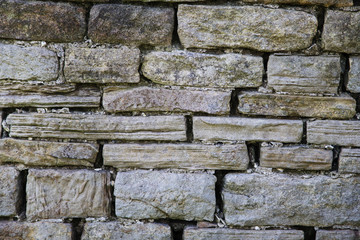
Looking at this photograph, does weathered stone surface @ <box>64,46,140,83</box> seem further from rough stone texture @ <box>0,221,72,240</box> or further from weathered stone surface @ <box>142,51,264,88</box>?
rough stone texture @ <box>0,221,72,240</box>

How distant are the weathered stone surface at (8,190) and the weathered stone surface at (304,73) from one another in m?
1.27

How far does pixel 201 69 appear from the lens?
1425mm

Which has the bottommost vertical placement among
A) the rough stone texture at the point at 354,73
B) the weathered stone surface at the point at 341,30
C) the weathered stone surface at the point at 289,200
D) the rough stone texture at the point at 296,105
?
the weathered stone surface at the point at 289,200

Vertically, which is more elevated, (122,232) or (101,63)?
(101,63)

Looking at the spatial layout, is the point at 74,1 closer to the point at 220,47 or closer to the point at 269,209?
the point at 220,47

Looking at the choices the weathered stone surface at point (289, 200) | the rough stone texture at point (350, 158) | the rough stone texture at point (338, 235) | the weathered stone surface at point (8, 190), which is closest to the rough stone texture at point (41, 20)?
the weathered stone surface at point (8, 190)

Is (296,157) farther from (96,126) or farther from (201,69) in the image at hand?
(96,126)

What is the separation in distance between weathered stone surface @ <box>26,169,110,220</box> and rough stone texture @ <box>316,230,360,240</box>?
1.03m

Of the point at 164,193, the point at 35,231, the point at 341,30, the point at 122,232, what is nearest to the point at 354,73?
the point at 341,30

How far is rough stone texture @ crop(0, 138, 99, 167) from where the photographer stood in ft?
4.73

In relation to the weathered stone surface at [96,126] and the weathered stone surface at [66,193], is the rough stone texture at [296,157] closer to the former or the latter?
the weathered stone surface at [96,126]

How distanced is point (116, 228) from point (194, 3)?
3.63 ft

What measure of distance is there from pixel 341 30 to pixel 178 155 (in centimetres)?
93

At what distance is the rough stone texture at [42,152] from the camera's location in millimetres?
1442
